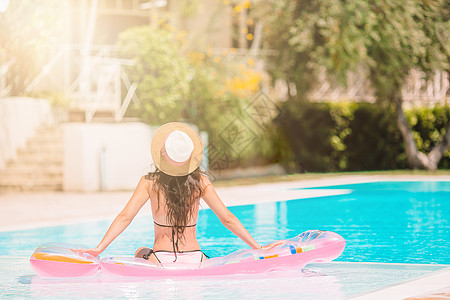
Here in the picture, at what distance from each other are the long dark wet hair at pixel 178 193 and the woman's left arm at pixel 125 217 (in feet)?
0.32

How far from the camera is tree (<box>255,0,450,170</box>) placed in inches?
861

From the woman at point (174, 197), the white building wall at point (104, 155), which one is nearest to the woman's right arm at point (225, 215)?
the woman at point (174, 197)

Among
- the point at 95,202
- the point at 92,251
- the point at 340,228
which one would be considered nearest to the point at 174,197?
the point at 92,251

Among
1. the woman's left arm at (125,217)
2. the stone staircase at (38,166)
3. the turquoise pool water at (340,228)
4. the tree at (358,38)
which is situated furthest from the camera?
the tree at (358,38)

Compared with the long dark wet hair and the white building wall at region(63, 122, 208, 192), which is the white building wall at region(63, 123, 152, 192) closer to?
the white building wall at region(63, 122, 208, 192)

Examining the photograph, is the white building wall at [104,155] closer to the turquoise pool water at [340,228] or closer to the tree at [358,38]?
the turquoise pool water at [340,228]

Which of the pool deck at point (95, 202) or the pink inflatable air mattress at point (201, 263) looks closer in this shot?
the pink inflatable air mattress at point (201, 263)

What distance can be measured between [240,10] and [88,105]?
696 centimetres

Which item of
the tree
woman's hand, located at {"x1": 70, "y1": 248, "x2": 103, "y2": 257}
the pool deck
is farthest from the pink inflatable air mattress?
the tree

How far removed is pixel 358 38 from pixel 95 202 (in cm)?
927

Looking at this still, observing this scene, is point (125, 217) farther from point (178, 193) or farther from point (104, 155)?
point (104, 155)

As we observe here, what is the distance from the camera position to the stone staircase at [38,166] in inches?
698

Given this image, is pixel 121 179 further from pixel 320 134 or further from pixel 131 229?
pixel 320 134

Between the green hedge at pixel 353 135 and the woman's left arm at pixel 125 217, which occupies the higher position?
the woman's left arm at pixel 125 217
